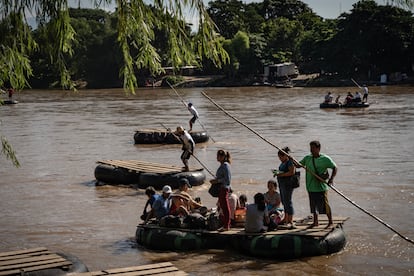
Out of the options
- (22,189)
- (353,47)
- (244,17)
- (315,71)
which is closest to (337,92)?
(353,47)

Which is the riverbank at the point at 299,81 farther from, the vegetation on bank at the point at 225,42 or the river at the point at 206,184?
the river at the point at 206,184

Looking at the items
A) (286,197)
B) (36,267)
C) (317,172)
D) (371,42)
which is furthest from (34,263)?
(371,42)

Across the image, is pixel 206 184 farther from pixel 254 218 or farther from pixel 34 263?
pixel 34 263

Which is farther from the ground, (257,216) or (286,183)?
(286,183)

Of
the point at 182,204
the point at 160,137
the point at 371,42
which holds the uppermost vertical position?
the point at 371,42

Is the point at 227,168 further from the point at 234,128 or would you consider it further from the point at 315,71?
the point at 315,71

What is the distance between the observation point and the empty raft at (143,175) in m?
17.5

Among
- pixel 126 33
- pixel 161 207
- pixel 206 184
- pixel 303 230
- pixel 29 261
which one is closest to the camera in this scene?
pixel 126 33

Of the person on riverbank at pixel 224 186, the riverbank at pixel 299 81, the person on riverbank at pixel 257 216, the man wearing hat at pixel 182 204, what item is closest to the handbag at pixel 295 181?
the person on riverbank at pixel 257 216

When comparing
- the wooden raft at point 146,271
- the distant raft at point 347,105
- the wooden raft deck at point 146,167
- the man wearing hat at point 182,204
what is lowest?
the wooden raft at point 146,271

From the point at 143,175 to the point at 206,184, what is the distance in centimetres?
174

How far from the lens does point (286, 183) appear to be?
11.7 m

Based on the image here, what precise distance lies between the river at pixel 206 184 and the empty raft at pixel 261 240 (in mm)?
152

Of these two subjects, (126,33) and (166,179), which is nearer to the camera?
(126,33)
